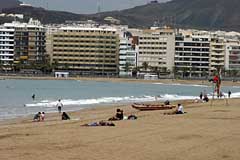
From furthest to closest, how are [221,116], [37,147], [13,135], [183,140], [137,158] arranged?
[221,116] < [13,135] < [183,140] < [37,147] < [137,158]

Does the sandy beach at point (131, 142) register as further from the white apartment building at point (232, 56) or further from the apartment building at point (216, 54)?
the white apartment building at point (232, 56)

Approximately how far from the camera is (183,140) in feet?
58.5

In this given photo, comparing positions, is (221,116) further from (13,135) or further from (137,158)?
(137,158)

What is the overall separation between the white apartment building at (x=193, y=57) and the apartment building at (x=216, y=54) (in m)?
1.84

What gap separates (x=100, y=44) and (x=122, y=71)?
28.4ft

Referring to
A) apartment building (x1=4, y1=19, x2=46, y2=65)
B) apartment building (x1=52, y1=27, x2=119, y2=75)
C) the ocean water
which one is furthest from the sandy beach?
apartment building (x1=4, y1=19, x2=46, y2=65)

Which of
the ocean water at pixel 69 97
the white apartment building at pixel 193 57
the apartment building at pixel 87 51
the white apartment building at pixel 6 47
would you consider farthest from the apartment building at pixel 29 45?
the ocean water at pixel 69 97

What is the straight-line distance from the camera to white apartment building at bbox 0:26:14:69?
14875 centimetres

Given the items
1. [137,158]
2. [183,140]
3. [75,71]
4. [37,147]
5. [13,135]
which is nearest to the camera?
[137,158]

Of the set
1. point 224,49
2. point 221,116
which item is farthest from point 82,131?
point 224,49

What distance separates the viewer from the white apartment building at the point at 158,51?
150m

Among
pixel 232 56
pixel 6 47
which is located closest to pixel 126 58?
pixel 232 56

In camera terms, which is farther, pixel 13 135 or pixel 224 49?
pixel 224 49

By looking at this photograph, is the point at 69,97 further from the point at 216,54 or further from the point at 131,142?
the point at 216,54
